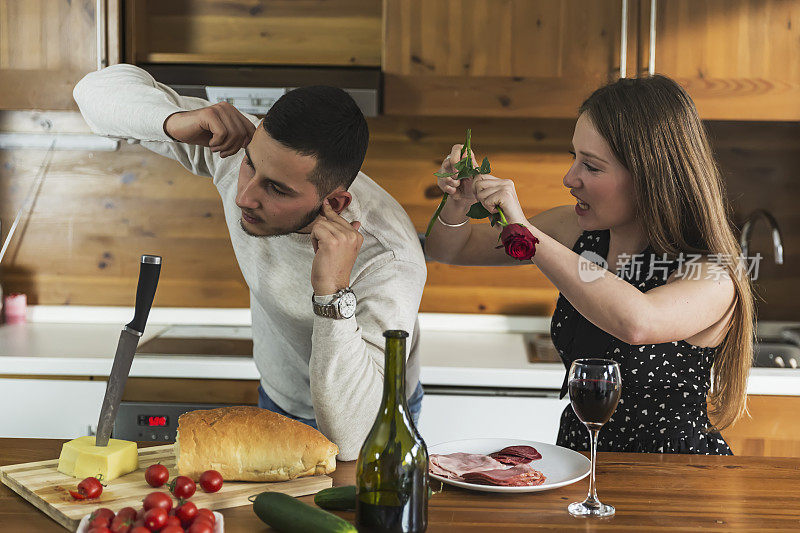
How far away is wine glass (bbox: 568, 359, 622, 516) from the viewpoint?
1152mm

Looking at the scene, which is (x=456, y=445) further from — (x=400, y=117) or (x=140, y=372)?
(x=400, y=117)

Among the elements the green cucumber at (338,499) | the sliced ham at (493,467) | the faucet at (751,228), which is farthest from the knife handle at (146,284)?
the faucet at (751,228)

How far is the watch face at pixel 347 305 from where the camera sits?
1.41 meters

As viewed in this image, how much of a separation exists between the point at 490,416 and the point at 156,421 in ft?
3.40

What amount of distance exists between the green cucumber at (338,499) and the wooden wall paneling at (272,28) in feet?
6.88

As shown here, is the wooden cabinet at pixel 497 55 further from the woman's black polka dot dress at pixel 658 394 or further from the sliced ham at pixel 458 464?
the sliced ham at pixel 458 464

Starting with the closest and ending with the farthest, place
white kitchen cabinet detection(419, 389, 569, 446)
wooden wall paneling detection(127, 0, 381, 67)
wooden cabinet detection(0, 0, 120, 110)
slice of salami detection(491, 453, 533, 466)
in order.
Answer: slice of salami detection(491, 453, 533, 466), white kitchen cabinet detection(419, 389, 569, 446), wooden cabinet detection(0, 0, 120, 110), wooden wall paneling detection(127, 0, 381, 67)

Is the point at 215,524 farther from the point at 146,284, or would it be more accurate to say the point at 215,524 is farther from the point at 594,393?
the point at 594,393

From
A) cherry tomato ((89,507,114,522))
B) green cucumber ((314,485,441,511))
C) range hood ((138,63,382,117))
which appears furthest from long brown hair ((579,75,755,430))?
cherry tomato ((89,507,114,522))

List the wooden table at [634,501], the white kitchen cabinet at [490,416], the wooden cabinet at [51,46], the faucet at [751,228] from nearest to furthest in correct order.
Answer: the wooden table at [634,501] → the white kitchen cabinet at [490,416] → the wooden cabinet at [51,46] → the faucet at [751,228]

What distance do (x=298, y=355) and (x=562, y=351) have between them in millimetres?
602

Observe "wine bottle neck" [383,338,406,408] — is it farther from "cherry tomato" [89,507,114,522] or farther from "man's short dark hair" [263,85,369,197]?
"man's short dark hair" [263,85,369,197]

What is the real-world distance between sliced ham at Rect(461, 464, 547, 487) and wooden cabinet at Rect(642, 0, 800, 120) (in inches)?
67.3

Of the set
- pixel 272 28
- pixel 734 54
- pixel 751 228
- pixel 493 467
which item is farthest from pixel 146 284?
pixel 751 228
